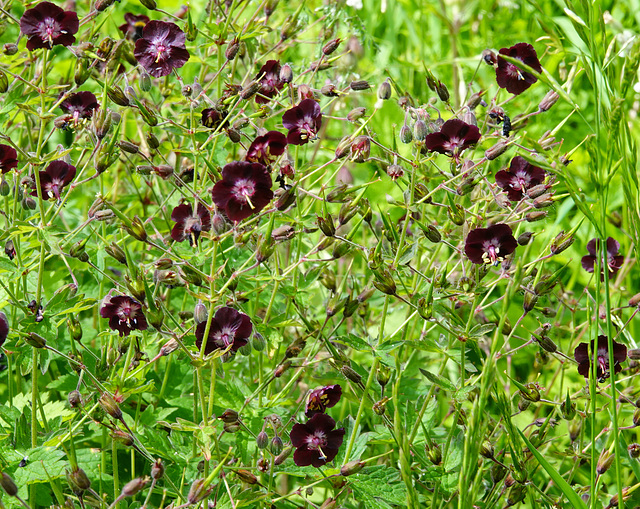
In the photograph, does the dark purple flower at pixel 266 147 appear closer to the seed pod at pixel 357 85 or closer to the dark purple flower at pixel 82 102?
the seed pod at pixel 357 85

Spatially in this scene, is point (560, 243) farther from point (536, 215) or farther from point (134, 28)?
point (134, 28)

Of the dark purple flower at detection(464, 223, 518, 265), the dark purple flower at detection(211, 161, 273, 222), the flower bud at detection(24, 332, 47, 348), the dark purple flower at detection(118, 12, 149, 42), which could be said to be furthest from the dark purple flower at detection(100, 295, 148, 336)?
the dark purple flower at detection(118, 12, 149, 42)

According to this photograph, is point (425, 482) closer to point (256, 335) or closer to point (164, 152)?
point (256, 335)

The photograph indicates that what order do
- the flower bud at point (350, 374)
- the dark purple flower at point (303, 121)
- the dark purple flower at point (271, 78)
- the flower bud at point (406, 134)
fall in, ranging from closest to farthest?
the flower bud at point (350, 374), the dark purple flower at point (303, 121), the flower bud at point (406, 134), the dark purple flower at point (271, 78)

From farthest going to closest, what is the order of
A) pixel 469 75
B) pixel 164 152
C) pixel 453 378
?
pixel 469 75 < pixel 453 378 < pixel 164 152

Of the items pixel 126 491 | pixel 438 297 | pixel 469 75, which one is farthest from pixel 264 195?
pixel 469 75

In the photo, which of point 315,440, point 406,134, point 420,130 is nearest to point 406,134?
point 406,134

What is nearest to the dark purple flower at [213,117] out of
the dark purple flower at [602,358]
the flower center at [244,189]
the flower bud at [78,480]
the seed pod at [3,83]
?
the flower center at [244,189]
